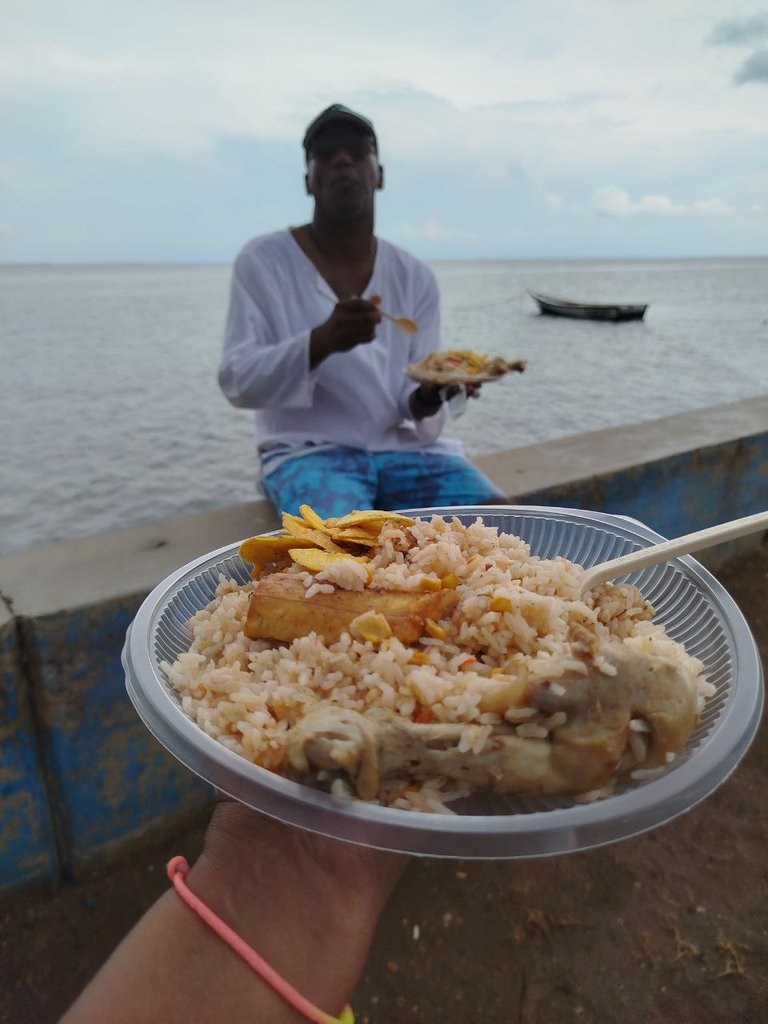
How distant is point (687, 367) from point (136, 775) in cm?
2127

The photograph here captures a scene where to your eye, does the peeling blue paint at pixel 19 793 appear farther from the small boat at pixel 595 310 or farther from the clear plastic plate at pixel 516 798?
the small boat at pixel 595 310

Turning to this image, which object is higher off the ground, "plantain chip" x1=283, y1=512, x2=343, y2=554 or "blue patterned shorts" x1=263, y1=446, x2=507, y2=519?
"plantain chip" x1=283, y1=512, x2=343, y2=554

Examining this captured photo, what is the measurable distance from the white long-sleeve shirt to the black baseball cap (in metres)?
0.59

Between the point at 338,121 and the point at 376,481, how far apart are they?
208 centimetres

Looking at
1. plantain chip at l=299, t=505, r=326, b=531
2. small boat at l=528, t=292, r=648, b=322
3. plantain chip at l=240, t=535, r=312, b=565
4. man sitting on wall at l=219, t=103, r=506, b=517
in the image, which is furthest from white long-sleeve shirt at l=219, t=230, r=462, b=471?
small boat at l=528, t=292, r=648, b=322

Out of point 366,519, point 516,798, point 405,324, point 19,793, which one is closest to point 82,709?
point 19,793

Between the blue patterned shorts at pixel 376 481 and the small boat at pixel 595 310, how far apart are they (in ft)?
103

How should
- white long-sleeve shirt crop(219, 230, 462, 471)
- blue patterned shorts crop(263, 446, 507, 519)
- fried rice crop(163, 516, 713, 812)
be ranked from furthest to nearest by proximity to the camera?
white long-sleeve shirt crop(219, 230, 462, 471) → blue patterned shorts crop(263, 446, 507, 519) → fried rice crop(163, 516, 713, 812)

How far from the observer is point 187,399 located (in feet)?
54.4

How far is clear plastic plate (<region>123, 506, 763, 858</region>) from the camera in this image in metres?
0.90

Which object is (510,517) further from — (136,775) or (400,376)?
(400,376)

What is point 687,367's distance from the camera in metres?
20.5

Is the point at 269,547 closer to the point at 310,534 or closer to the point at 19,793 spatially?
the point at 310,534

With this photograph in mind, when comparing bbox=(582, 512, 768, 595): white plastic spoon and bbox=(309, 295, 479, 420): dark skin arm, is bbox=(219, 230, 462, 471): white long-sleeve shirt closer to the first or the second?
bbox=(309, 295, 479, 420): dark skin arm
